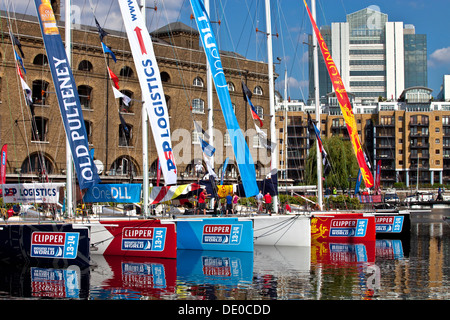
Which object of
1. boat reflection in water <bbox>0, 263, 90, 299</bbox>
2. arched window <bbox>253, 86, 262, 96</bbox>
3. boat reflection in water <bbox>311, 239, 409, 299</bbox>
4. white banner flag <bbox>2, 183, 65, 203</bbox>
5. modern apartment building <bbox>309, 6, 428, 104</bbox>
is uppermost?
modern apartment building <bbox>309, 6, 428, 104</bbox>

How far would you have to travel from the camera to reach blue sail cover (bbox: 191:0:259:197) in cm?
2741

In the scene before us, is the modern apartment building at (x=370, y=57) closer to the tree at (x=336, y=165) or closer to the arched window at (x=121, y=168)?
the tree at (x=336, y=165)

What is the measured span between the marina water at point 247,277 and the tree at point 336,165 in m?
38.4

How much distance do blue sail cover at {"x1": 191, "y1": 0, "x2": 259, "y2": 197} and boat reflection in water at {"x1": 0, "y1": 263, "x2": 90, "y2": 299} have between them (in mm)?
8648

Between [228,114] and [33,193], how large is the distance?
9.05m

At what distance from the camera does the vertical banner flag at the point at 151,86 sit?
24.1 meters

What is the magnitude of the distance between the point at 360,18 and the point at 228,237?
162m

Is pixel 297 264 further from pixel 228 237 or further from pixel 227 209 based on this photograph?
pixel 227 209

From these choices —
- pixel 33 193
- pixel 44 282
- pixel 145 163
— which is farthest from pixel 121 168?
pixel 44 282

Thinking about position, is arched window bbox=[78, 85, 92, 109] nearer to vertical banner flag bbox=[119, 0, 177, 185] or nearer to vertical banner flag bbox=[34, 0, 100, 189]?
vertical banner flag bbox=[119, 0, 177, 185]

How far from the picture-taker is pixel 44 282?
1919 centimetres

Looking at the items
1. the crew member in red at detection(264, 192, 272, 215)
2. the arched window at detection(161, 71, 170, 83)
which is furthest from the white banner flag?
the arched window at detection(161, 71, 170, 83)

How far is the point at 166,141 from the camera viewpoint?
2416 centimetres
